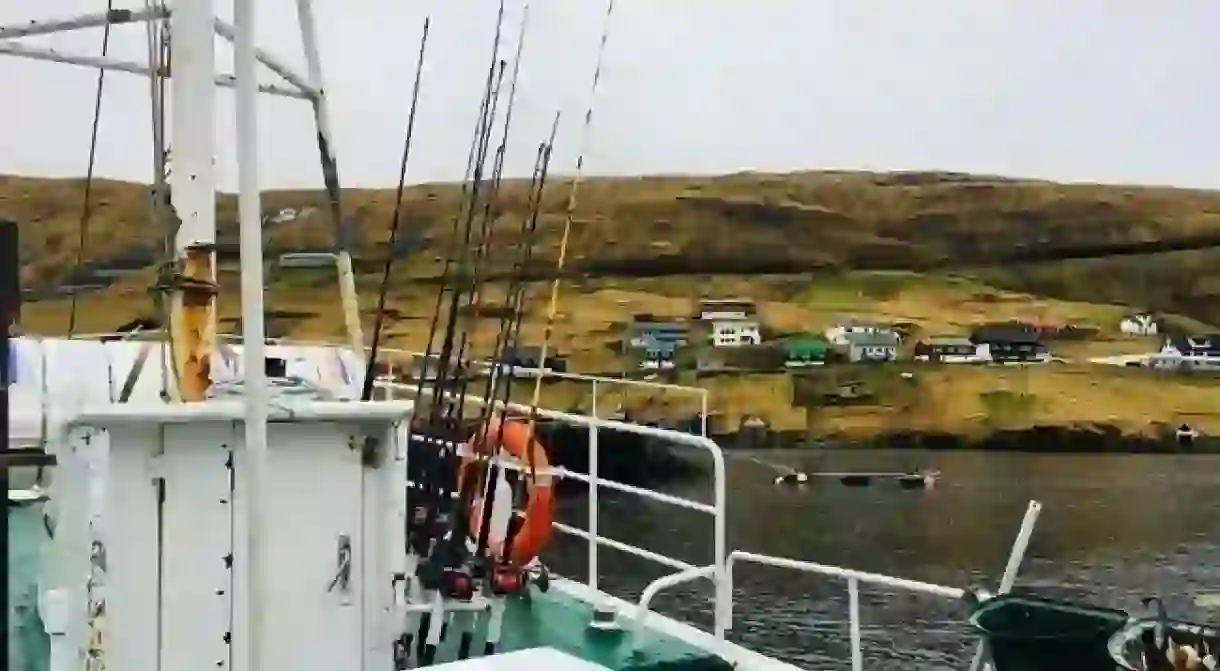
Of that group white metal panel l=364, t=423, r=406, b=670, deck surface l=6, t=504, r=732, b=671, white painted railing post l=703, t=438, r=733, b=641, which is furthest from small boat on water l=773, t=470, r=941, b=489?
white metal panel l=364, t=423, r=406, b=670

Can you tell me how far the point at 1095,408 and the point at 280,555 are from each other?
257 feet

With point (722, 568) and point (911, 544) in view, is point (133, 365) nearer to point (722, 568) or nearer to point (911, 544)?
point (722, 568)

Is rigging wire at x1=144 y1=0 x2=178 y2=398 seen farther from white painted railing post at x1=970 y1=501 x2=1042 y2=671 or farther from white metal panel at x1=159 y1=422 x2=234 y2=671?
white painted railing post at x1=970 y1=501 x2=1042 y2=671

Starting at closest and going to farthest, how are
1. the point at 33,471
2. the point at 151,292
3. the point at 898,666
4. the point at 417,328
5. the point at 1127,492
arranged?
the point at 151,292 < the point at 33,471 < the point at 898,666 < the point at 417,328 < the point at 1127,492

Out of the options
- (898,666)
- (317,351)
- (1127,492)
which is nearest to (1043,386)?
(1127,492)

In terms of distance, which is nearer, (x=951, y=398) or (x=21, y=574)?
(x=21, y=574)

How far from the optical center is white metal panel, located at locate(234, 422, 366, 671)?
138 inches

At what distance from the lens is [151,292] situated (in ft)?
13.0

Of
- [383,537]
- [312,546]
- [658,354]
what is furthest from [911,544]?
[312,546]

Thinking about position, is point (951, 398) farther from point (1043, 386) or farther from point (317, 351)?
point (317, 351)

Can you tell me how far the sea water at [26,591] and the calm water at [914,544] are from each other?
398cm

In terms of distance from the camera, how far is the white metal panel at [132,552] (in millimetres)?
3275

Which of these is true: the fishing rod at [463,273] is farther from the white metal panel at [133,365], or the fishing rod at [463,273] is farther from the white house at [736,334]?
the white house at [736,334]

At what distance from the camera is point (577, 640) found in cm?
506
